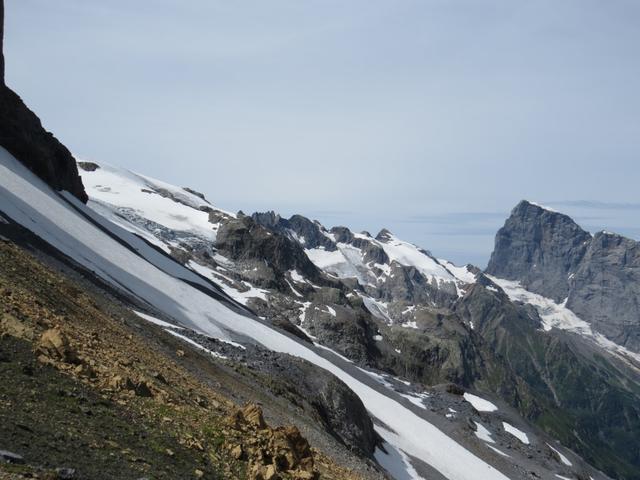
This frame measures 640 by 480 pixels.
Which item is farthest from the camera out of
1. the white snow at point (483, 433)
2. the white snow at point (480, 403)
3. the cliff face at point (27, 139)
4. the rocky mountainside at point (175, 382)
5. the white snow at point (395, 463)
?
the white snow at point (480, 403)

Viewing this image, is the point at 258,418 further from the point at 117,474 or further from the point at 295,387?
the point at 295,387

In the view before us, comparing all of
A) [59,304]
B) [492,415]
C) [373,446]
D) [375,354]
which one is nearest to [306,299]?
[375,354]

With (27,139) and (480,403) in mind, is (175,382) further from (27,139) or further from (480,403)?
(480,403)

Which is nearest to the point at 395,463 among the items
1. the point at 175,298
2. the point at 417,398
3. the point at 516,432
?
the point at 175,298

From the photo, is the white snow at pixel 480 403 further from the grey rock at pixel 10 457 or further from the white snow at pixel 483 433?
the grey rock at pixel 10 457

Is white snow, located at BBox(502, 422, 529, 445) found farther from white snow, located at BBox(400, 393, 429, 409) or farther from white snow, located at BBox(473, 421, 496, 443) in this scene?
white snow, located at BBox(400, 393, 429, 409)

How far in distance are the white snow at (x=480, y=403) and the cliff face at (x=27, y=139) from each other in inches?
2936

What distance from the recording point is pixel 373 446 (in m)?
55.1

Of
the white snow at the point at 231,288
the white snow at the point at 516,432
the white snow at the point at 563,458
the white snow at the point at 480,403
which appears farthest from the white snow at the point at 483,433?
the white snow at the point at 231,288

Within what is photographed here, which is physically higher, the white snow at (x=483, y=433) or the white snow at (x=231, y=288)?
the white snow at (x=231, y=288)

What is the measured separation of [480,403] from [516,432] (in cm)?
1492

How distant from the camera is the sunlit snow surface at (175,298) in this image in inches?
2397

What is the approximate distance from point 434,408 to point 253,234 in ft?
330

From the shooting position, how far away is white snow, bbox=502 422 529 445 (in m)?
91.6
